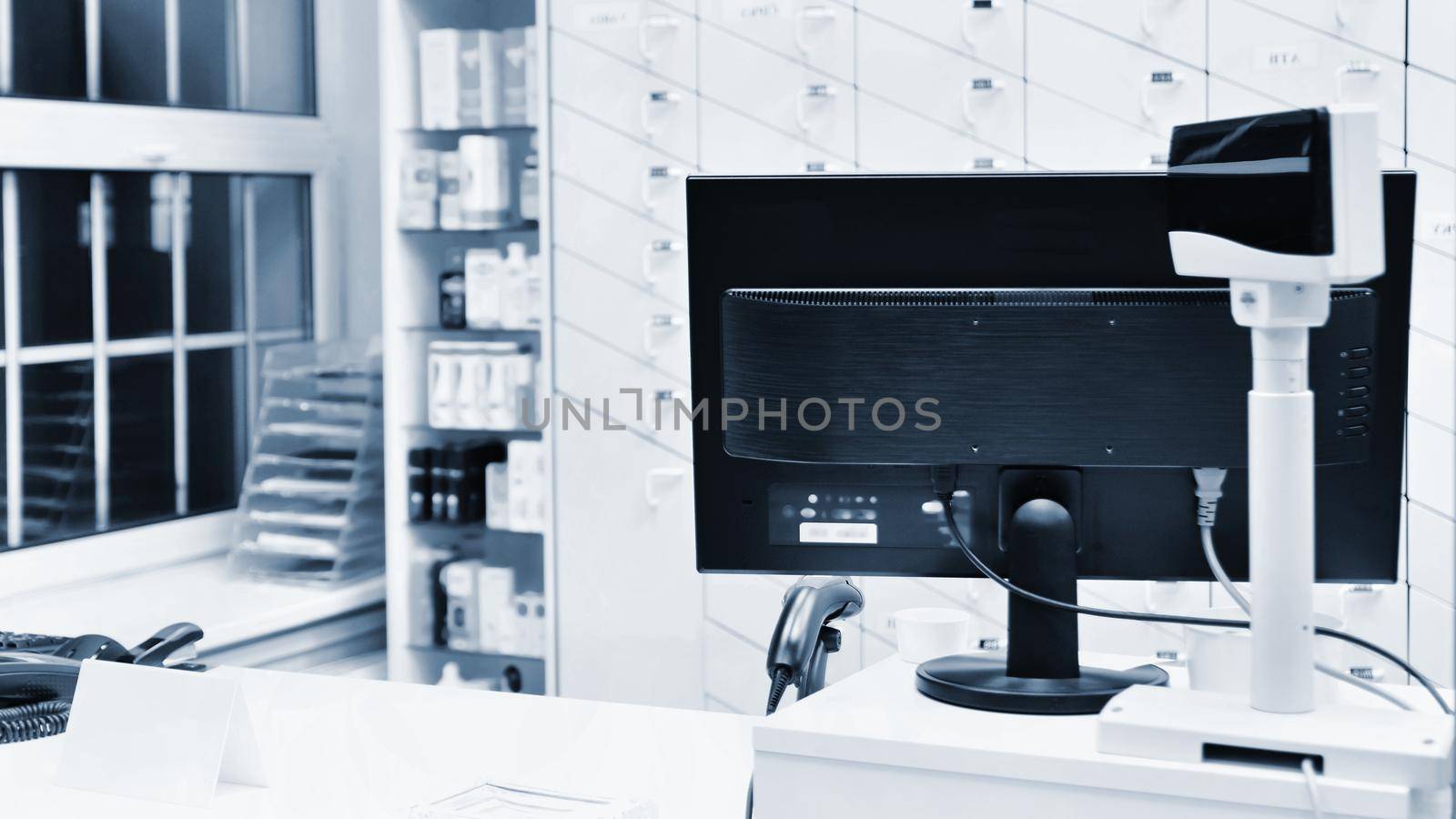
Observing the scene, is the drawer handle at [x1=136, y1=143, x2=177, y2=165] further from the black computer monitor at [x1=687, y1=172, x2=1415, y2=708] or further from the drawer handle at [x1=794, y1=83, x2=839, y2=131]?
the black computer monitor at [x1=687, y1=172, x2=1415, y2=708]

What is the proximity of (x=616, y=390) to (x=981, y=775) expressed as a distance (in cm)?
217

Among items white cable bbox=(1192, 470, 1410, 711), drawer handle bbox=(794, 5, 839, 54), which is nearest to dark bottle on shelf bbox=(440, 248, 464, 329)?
drawer handle bbox=(794, 5, 839, 54)

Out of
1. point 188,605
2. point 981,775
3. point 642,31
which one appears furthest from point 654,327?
point 981,775

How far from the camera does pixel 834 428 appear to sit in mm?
1184

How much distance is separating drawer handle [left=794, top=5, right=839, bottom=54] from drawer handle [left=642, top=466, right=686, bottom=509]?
97cm

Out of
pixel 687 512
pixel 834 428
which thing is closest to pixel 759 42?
pixel 687 512

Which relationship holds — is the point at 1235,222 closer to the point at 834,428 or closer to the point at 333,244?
the point at 834,428

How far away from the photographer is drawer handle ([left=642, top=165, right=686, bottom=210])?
3.07m

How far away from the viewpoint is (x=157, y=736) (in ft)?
4.56

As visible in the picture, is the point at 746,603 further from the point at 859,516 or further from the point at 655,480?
the point at 859,516

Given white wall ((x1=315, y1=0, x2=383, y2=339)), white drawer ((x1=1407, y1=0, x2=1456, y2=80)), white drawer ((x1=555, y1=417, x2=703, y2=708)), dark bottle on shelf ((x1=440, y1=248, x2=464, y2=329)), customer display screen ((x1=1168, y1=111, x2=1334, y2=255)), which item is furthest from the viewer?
white wall ((x1=315, y1=0, x2=383, y2=339))

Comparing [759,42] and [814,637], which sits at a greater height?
[759,42]

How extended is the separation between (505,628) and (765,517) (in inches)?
89.0

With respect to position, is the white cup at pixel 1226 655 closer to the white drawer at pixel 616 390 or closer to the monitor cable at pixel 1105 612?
the monitor cable at pixel 1105 612
